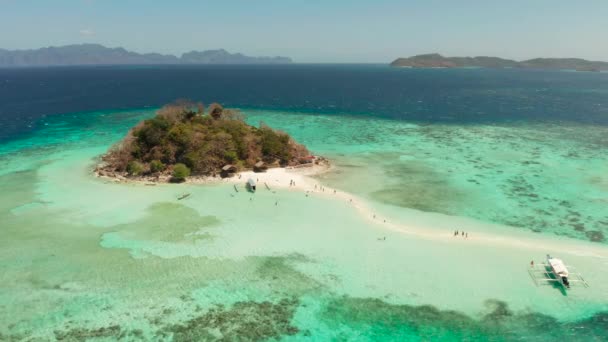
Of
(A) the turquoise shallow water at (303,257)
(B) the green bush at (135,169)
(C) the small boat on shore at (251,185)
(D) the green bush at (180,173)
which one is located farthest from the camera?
(B) the green bush at (135,169)

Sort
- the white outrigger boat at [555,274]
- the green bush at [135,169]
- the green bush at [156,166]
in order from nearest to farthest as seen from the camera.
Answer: the white outrigger boat at [555,274] → the green bush at [135,169] → the green bush at [156,166]

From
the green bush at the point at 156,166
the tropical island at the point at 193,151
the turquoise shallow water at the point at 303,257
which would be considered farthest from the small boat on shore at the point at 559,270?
the green bush at the point at 156,166

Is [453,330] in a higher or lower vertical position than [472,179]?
lower

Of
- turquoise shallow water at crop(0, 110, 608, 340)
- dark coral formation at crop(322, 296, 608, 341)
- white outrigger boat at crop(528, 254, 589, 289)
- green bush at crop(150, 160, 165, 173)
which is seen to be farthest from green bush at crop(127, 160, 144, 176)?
white outrigger boat at crop(528, 254, 589, 289)

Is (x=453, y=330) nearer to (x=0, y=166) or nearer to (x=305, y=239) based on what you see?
(x=305, y=239)

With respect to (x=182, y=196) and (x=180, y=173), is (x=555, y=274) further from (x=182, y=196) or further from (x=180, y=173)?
(x=180, y=173)

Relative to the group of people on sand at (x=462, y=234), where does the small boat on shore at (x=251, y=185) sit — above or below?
above

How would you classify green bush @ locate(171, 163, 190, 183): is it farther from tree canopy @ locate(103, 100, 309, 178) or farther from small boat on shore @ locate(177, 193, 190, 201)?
small boat on shore @ locate(177, 193, 190, 201)

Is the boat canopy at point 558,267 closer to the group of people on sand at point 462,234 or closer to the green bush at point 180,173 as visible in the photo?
the group of people on sand at point 462,234

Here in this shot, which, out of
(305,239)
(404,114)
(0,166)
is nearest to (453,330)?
(305,239)
